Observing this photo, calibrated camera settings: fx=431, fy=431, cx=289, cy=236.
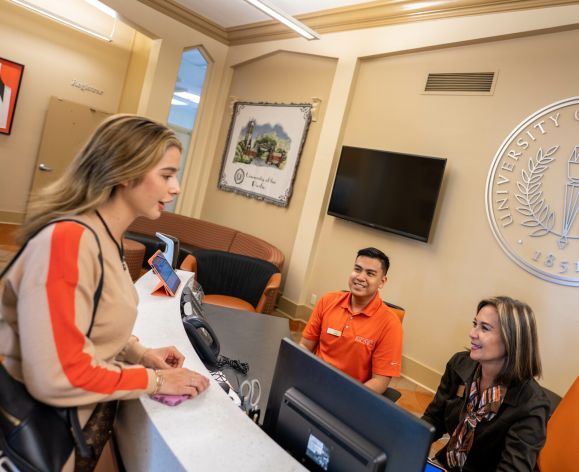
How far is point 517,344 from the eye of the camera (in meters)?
1.75

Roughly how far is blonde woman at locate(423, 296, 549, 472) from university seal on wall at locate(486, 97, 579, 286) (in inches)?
73.8

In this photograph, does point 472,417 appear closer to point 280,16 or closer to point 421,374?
point 421,374

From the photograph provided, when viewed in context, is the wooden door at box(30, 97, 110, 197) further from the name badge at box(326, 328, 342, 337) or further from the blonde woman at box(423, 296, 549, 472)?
the blonde woman at box(423, 296, 549, 472)

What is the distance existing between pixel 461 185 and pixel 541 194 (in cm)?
69

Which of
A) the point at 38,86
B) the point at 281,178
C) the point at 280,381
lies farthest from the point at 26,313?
the point at 38,86

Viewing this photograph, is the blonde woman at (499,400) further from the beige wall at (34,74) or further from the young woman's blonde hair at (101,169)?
the beige wall at (34,74)

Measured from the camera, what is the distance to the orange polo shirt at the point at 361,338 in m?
2.17

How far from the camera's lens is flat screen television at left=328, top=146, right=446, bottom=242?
4.09 metres

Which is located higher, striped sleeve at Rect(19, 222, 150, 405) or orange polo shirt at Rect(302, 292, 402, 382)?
striped sleeve at Rect(19, 222, 150, 405)

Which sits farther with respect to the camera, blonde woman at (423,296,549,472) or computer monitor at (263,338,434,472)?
blonde woman at (423,296,549,472)

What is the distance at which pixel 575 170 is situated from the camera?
10.8 feet

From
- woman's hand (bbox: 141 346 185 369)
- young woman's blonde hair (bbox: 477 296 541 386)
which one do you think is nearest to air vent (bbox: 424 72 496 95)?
young woman's blonde hair (bbox: 477 296 541 386)

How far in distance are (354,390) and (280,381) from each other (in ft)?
0.79

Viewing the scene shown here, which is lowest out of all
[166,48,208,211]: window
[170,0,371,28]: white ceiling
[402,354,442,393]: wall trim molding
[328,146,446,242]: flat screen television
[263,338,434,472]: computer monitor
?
[402,354,442,393]: wall trim molding
